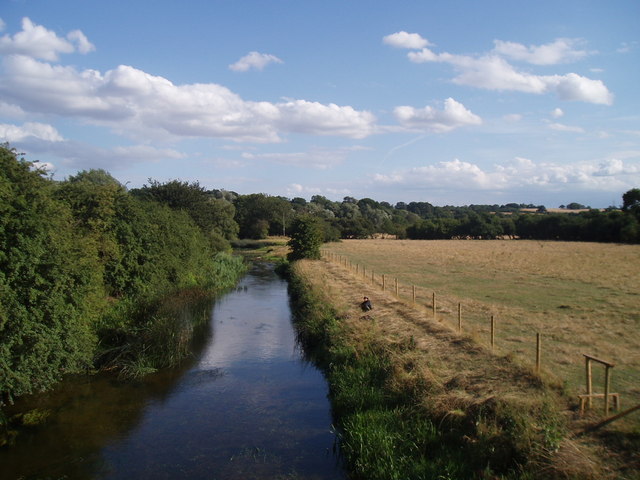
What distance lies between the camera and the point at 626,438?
8.92 metres

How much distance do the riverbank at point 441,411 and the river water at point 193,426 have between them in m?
1.02

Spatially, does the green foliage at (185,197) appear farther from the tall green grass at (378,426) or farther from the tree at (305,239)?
the tall green grass at (378,426)

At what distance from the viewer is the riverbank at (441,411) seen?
9211mm

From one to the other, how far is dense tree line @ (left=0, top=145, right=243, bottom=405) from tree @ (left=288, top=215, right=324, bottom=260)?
21256 millimetres

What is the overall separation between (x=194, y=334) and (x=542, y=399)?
17.9m

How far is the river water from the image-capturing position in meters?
11.4

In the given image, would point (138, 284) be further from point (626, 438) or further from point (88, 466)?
point (626, 438)

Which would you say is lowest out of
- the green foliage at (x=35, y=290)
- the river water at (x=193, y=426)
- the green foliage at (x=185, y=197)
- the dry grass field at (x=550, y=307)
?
the river water at (x=193, y=426)

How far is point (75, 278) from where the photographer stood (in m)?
16.5

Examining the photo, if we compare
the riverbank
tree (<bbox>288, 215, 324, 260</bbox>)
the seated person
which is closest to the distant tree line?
tree (<bbox>288, 215, 324, 260</bbox>)

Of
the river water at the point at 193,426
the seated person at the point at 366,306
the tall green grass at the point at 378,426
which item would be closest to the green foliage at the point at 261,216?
the seated person at the point at 366,306

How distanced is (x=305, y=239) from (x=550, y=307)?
31.8m

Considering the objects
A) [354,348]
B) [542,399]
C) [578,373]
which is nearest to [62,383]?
[354,348]

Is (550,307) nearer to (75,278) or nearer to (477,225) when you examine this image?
(75,278)
